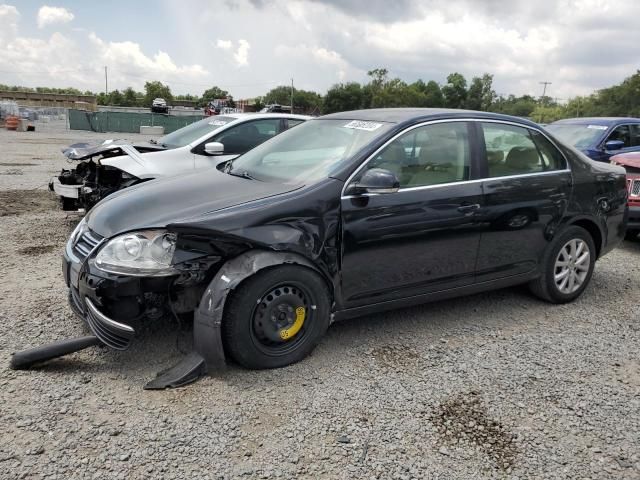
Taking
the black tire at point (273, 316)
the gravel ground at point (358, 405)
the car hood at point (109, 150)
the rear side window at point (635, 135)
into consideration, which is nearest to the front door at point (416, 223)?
the black tire at point (273, 316)

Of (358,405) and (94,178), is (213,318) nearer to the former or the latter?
(358,405)

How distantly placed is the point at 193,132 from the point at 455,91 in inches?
3606

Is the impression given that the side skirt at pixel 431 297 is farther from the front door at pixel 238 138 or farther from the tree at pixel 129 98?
the tree at pixel 129 98

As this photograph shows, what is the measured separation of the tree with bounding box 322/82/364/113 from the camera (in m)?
84.4

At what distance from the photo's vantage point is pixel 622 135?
9.44 metres

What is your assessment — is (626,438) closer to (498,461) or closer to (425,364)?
(498,461)

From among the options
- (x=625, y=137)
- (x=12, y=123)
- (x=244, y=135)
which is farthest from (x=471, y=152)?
(x=12, y=123)

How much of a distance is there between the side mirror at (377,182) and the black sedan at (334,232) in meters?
0.01

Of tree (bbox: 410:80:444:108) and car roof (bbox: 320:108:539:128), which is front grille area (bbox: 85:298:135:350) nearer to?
car roof (bbox: 320:108:539:128)

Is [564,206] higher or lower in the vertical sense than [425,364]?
higher

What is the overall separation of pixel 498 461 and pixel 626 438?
0.81 metres

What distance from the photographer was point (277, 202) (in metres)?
3.34

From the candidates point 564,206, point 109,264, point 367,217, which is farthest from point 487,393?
point 109,264

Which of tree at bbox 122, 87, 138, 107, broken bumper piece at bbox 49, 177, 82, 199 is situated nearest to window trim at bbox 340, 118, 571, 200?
broken bumper piece at bbox 49, 177, 82, 199
